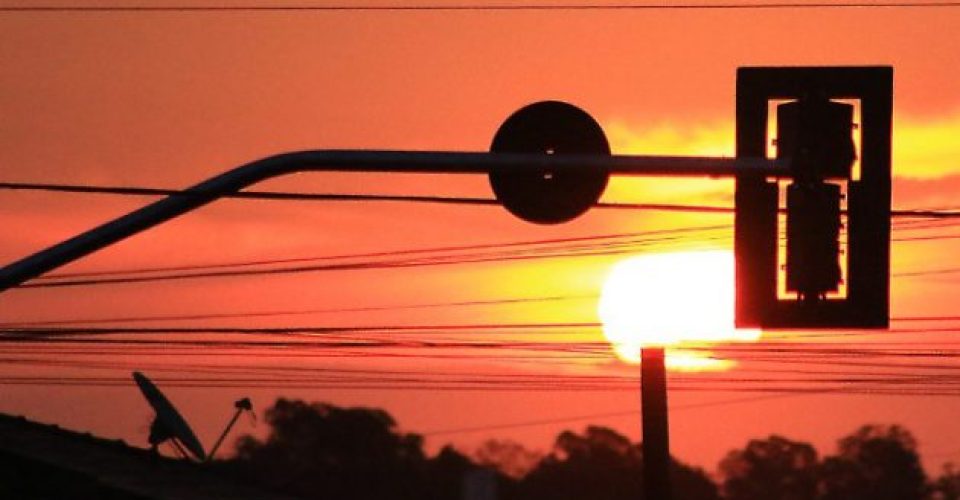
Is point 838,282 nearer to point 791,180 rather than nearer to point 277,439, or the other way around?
point 791,180

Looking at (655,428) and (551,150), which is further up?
(655,428)

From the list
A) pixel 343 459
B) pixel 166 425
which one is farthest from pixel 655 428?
pixel 343 459

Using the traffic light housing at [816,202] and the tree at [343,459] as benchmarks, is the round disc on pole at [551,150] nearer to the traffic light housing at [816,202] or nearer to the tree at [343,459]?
the traffic light housing at [816,202]

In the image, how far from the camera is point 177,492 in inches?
1308

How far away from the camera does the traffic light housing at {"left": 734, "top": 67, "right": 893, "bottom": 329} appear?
14344mm

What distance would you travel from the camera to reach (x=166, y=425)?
35406 mm

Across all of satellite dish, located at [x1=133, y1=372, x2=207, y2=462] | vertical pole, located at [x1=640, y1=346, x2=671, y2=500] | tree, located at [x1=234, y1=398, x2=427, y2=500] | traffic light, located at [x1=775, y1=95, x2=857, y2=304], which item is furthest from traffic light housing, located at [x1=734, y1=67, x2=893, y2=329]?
tree, located at [x1=234, y1=398, x2=427, y2=500]

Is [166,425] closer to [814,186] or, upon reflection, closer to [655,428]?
[655,428]

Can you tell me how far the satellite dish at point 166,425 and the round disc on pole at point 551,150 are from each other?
71.7 ft

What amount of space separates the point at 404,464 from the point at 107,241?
332ft

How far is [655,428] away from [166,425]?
424 inches

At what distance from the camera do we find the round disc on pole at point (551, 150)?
1411cm

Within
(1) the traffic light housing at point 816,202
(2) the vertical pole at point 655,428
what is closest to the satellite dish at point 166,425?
(2) the vertical pole at point 655,428

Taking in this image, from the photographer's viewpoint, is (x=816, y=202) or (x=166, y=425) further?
(x=166, y=425)
